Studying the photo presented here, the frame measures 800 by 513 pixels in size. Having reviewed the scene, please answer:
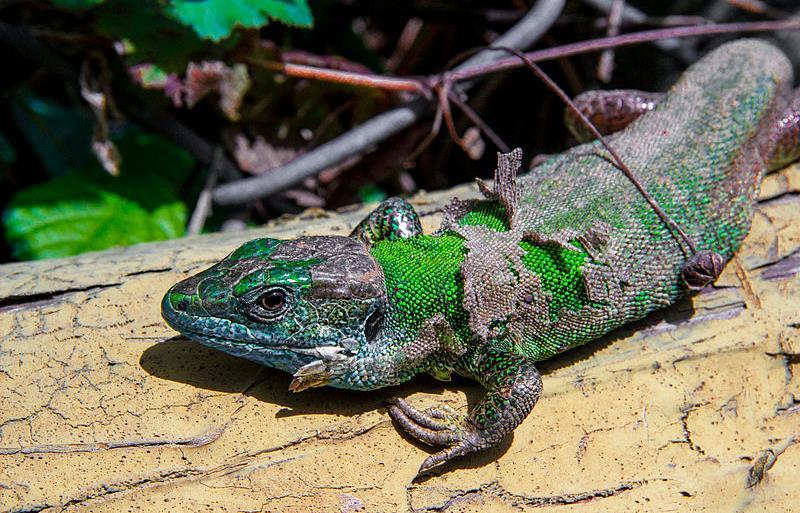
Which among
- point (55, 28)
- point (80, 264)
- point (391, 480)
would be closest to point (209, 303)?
point (391, 480)

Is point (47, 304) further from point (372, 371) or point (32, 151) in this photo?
point (32, 151)

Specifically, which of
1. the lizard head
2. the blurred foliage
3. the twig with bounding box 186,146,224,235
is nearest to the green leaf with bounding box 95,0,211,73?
the blurred foliage

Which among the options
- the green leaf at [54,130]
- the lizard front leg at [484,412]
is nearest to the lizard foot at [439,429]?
the lizard front leg at [484,412]

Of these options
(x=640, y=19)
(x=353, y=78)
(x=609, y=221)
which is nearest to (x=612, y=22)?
(x=640, y=19)

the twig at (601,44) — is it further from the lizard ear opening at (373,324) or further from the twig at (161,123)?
the lizard ear opening at (373,324)

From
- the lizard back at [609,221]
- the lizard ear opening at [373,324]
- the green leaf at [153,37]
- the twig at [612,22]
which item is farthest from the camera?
the twig at [612,22]

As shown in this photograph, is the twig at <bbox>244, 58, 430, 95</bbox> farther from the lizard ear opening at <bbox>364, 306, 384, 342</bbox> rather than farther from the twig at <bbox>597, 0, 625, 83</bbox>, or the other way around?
the lizard ear opening at <bbox>364, 306, 384, 342</bbox>
